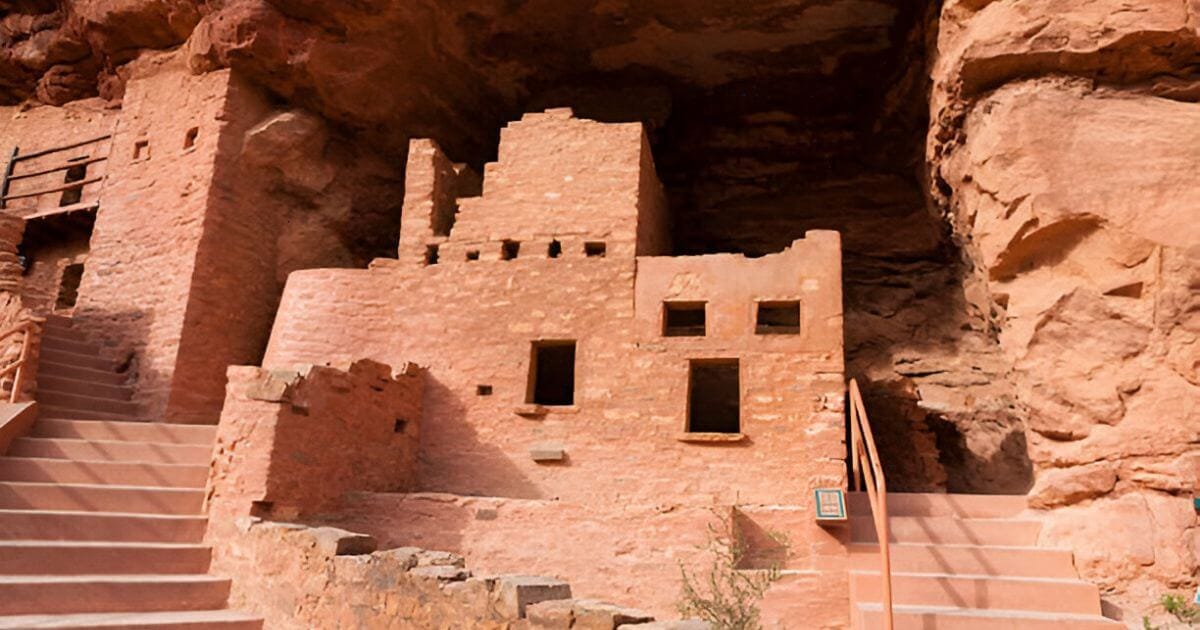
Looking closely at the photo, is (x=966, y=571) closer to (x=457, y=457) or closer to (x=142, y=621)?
(x=457, y=457)

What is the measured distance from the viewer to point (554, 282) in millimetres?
9930

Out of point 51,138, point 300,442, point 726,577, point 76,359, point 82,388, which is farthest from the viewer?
point 51,138

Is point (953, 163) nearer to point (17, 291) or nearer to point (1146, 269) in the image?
point (1146, 269)

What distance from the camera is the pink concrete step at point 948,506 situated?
7.96 metres

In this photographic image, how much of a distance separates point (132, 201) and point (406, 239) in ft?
14.4

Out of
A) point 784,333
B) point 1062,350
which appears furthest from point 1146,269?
point 784,333

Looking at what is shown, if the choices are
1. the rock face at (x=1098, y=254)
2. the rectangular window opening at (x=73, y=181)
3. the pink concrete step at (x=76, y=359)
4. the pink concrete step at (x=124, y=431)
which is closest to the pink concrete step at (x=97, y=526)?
the pink concrete step at (x=124, y=431)

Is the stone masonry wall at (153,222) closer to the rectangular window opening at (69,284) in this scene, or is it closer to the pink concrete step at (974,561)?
the rectangular window opening at (69,284)

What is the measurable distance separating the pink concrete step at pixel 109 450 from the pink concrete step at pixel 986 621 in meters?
5.79

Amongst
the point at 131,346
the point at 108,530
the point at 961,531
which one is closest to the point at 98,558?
the point at 108,530

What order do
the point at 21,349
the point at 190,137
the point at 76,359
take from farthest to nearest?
the point at 190,137, the point at 76,359, the point at 21,349

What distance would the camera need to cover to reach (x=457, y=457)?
31.1 feet

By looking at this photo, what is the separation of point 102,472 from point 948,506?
24.3 feet

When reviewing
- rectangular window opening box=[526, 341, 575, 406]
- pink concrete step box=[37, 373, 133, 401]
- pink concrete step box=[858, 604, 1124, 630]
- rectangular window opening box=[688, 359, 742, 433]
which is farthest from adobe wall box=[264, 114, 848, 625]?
rectangular window opening box=[688, 359, 742, 433]
